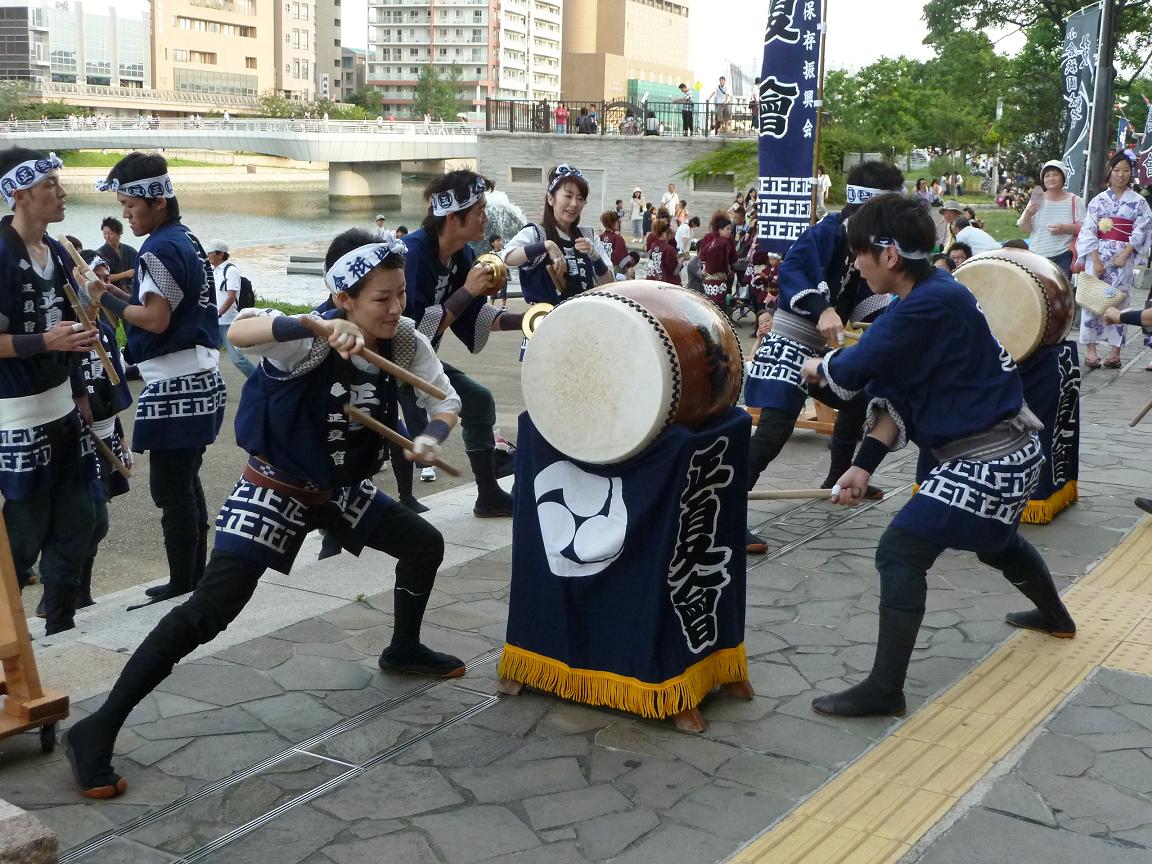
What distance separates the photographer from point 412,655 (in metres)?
4.25

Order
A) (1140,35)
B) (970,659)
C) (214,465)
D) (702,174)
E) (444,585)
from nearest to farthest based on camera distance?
1. (970,659)
2. (444,585)
3. (214,465)
4. (1140,35)
5. (702,174)

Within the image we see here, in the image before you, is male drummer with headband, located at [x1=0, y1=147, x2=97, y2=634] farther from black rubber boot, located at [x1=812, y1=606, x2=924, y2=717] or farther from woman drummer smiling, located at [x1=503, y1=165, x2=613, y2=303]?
black rubber boot, located at [x1=812, y1=606, x2=924, y2=717]

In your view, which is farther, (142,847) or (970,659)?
(970,659)

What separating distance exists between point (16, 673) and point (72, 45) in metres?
107

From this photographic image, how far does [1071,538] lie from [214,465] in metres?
5.36

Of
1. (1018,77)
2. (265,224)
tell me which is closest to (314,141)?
(265,224)

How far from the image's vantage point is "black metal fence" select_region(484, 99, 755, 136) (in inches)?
1427

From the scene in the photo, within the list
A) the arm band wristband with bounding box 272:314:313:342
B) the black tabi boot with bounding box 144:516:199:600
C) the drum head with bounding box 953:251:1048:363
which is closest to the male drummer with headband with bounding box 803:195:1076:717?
the arm band wristband with bounding box 272:314:313:342

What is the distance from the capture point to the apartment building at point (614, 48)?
116125 mm

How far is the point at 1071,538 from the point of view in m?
6.10

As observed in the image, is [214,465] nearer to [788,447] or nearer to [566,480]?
[788,447]

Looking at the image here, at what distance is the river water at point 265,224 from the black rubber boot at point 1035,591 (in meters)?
12.2

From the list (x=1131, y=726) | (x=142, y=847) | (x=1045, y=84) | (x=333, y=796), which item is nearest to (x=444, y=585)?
(x=333, y=796)

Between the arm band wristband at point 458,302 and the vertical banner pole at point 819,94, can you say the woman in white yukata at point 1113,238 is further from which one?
the arm band wristband at point 458,302
